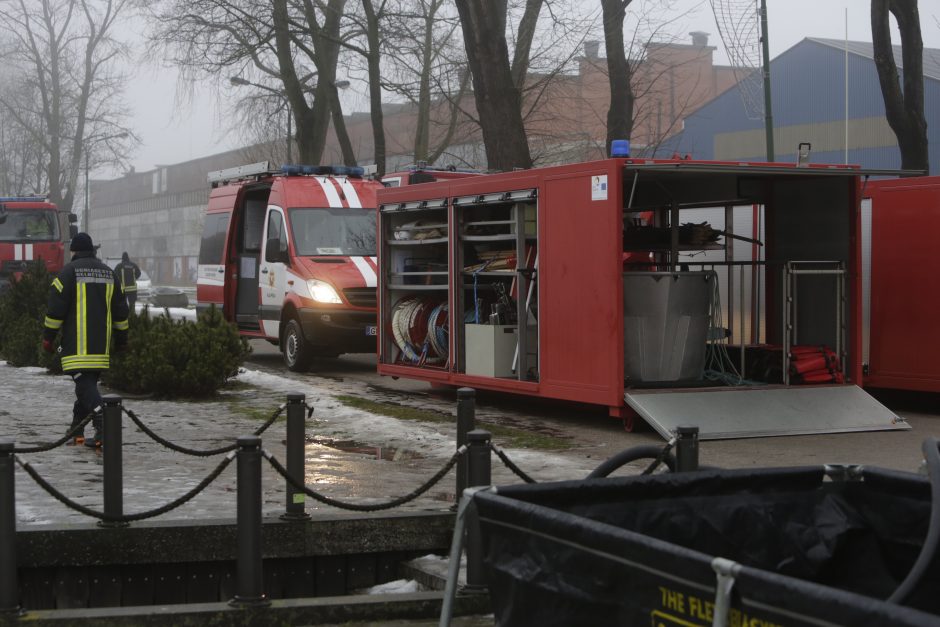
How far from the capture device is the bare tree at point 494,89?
1981 cm

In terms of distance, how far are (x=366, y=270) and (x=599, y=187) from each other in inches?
278

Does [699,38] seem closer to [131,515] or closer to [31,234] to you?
[31,234]

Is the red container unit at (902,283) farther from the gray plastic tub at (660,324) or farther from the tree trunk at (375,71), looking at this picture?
the tree trunk at (375,71)

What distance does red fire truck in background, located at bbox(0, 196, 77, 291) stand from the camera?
113ft

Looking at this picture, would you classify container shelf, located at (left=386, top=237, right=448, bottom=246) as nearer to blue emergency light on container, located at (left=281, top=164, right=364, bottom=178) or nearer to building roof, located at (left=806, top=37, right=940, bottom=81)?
blue emergency light on container, located at (left=281, top=164, right=364, bottom=178)

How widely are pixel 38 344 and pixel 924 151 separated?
13.0 metres

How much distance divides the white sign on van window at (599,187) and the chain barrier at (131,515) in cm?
622

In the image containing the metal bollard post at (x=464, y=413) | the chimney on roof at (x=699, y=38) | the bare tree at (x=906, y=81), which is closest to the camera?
the metal bollard post at (x=464, y=413)

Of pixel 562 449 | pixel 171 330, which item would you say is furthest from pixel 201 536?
pixel 171 330

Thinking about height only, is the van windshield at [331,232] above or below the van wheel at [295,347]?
above

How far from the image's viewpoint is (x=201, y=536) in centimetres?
711

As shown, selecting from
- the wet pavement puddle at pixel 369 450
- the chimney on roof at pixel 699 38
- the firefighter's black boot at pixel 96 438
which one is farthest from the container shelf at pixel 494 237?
the chimney on roof at pixel 699 38

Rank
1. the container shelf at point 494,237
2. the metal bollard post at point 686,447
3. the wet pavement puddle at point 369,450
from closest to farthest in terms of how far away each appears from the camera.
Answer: the metal bollard post at point 686,447, the wet pavement puddle at point 369,450, the container shelf at point 494,237

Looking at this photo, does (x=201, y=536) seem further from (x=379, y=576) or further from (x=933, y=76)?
(x=933, y=76)
